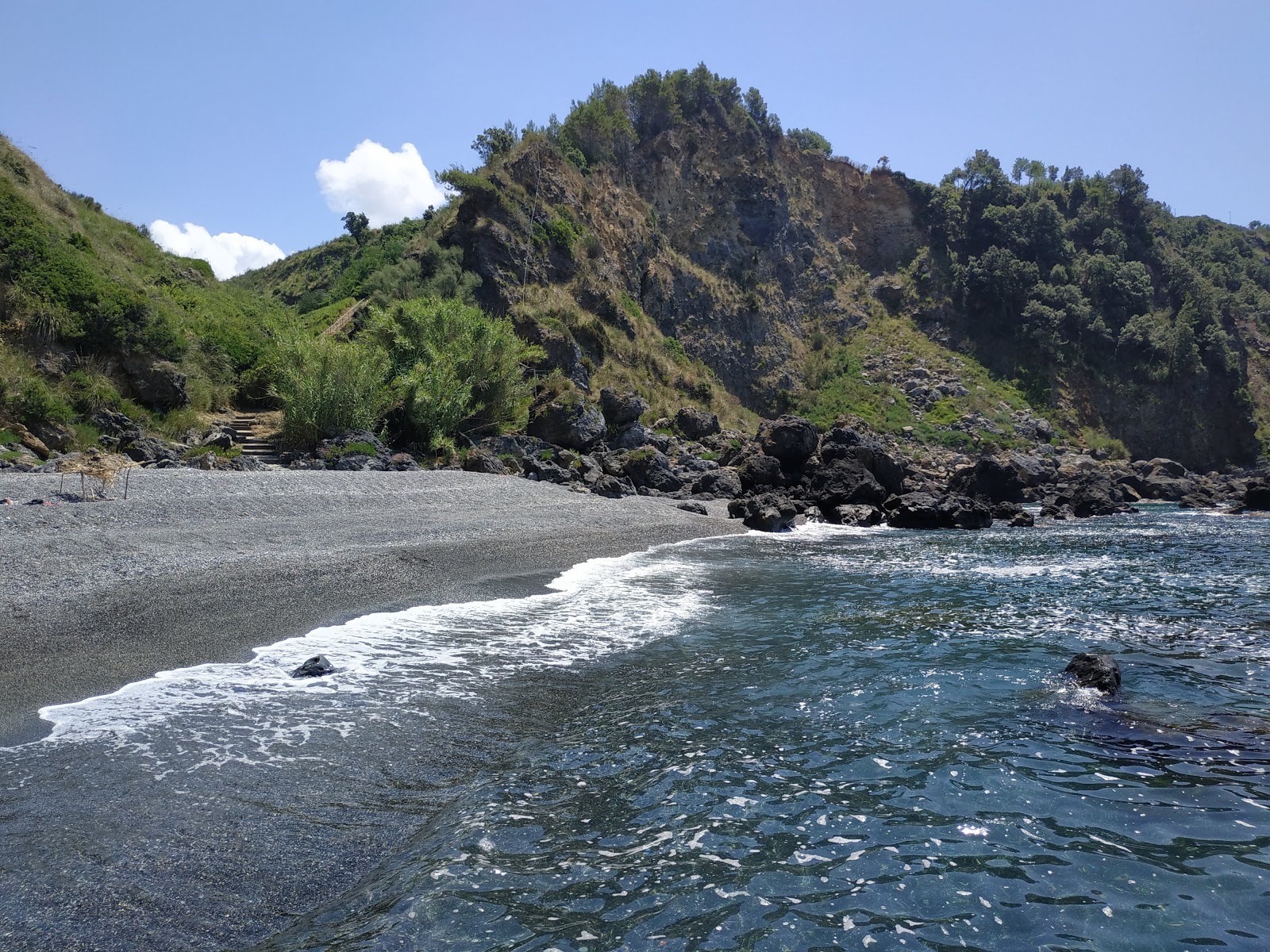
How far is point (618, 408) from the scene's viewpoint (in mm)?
36312

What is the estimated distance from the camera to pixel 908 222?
8181cm

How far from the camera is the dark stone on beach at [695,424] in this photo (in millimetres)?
43062

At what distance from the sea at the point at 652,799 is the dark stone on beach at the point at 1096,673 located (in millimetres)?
204

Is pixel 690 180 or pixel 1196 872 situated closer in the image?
pixel 1196 872

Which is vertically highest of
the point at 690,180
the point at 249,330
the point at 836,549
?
the point at 690,180

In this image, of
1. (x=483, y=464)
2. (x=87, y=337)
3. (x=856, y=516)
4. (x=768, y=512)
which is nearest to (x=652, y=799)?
(x=768, y=512)

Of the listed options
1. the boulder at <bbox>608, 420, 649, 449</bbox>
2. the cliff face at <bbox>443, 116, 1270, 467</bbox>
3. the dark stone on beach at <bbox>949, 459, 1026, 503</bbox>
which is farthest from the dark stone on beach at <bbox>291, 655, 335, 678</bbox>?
the cliff face at <bbox>443, 116, 1270, 467</bbox>

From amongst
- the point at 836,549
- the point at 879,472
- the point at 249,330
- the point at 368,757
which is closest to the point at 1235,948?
the point at 368,757

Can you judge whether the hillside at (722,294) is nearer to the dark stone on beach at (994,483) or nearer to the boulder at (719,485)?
the boulder at (719,485)

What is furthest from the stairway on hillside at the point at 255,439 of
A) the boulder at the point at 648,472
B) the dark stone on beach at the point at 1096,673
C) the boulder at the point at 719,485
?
the dark stone on beach at the point at 1096,673

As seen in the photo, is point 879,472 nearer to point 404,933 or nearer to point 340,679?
point 340,679

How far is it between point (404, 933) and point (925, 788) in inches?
148

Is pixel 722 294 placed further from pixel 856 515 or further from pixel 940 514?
pixel 940 514

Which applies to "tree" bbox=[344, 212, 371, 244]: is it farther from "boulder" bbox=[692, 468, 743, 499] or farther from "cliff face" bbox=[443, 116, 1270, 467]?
"boulder" bbox=[692, 468, 743, 499]
